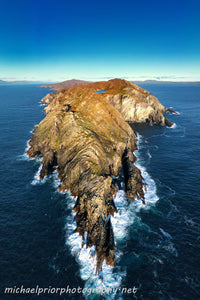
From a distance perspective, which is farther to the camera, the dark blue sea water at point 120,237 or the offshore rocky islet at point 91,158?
the offshore rocky islet at point 91,158

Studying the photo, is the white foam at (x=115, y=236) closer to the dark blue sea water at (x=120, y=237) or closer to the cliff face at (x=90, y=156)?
the dark blue sea water at (x=120, y=237)

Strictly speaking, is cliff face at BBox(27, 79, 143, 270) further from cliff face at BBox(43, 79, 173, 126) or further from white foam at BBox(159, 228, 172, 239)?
cliff face at BBox(43, 79, 173, 126)

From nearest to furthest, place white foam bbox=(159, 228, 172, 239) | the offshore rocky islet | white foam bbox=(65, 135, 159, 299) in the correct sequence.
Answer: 1. white foam bbox=(65, 135, 159, 299)
2. the offshore rocky islet
3. white foam bbox=(159, 228, 172, 239)

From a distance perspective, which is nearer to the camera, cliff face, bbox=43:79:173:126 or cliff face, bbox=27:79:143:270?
cliff face, bbox=27:79:143:270

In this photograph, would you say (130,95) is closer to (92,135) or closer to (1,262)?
(92,135)

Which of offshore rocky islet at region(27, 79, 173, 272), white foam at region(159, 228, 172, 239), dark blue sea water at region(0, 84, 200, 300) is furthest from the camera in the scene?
white foam at region(159, 228, 172, 239)

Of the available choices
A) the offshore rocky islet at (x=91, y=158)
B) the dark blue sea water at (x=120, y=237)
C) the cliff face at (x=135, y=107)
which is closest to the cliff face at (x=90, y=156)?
the offshore rocky islet at (x=91, y=158)

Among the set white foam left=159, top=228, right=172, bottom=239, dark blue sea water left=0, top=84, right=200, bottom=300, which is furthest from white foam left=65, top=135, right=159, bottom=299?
white foam left=159, top=228, right=172, bottom=239

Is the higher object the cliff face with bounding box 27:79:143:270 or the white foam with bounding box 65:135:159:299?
the cliff face with bounding box 27:79:143:270
